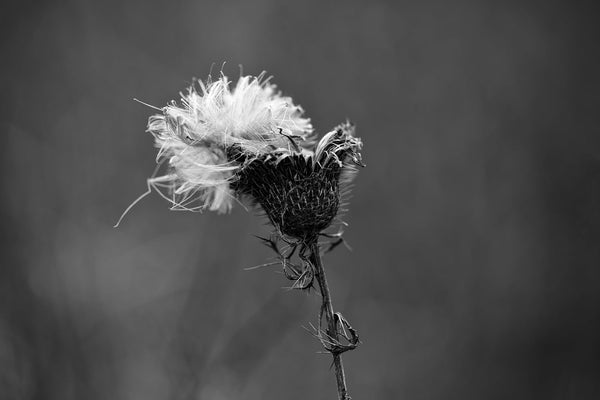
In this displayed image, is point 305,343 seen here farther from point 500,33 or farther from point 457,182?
point 500,33

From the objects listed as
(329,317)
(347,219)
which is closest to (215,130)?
(329,317)

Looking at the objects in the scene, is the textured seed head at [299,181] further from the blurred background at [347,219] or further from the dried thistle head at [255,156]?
the blurred background at [347,219]

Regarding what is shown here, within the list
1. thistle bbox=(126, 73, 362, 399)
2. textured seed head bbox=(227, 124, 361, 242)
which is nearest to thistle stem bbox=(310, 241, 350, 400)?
thistle bbox=(126, 73, 362, 399)

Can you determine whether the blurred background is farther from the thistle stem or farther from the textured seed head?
the thistle stem

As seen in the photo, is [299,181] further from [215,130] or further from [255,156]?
[215,130]

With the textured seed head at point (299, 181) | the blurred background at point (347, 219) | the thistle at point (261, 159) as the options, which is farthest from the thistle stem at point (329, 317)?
the blurred background at point (347, 219)

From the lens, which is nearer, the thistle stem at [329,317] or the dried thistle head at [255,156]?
the thistle stem at [329,317]

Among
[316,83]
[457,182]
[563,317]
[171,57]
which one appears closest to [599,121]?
[457,182]
